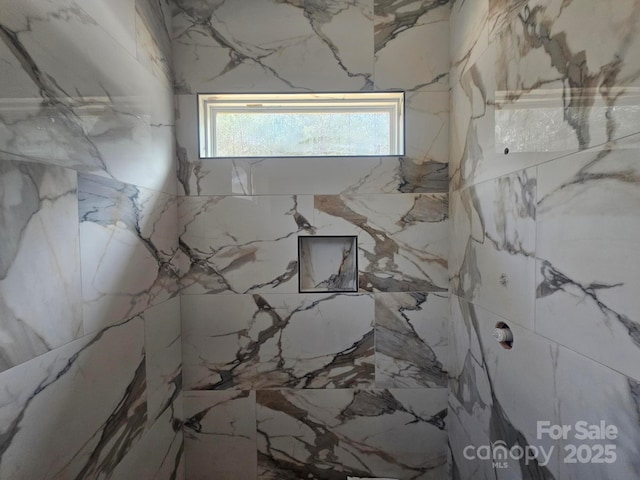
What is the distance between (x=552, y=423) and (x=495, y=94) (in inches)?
34.5

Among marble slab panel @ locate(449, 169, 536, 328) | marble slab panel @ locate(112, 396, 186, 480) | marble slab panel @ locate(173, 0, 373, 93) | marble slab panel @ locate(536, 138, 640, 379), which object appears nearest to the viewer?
marble slab panel @ locate(536, 138, 640, 379)

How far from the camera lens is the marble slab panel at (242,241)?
3.90 ft

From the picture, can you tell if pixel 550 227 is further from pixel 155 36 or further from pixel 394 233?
pixel 155 36

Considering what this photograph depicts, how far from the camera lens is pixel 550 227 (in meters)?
0.64

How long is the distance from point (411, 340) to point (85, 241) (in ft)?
3.88

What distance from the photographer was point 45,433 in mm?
597

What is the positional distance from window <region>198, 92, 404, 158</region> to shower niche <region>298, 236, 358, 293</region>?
1.30 ft

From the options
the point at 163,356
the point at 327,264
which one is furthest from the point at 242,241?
the point at 163,356

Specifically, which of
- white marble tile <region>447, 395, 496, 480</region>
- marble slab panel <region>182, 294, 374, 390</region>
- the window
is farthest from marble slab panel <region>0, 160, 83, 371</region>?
white marble tile <region>447, 395, 496, 480</region>

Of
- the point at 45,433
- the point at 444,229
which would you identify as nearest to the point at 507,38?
the point at 444,229

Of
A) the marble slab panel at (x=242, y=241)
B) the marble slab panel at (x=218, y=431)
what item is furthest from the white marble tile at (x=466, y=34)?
the marble slab panel at (x=218, y=431)

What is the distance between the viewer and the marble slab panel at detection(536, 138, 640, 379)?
0.47 metres

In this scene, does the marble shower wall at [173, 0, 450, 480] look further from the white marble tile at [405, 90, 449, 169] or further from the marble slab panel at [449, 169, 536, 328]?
the marble slab panel at [449, 169, 536, 328]

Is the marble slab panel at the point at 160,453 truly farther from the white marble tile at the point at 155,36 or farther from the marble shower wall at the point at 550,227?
the white marble tile at the point at 155,36
